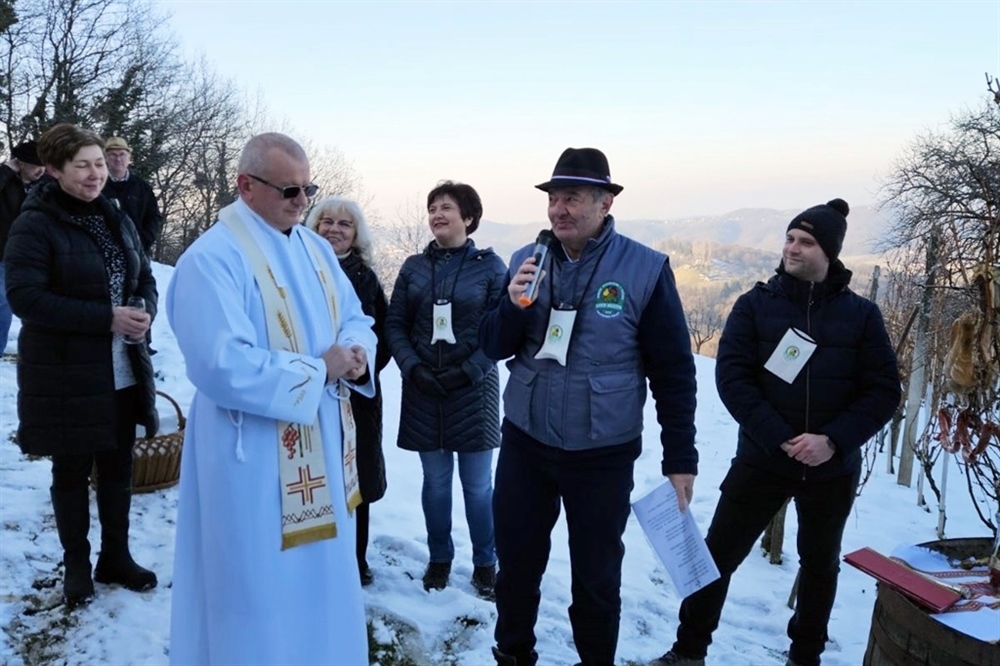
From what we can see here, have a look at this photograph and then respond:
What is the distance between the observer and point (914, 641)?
226 cm

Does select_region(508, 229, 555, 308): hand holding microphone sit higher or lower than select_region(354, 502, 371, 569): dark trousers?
higher

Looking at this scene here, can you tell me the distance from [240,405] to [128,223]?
1.72 metres

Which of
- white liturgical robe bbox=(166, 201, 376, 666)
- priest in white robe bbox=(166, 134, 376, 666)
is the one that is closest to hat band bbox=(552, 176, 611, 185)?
priest in white robe bbox=(166, 134, 376, 666)

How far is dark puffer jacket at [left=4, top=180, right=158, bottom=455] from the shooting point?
2914 millimetres

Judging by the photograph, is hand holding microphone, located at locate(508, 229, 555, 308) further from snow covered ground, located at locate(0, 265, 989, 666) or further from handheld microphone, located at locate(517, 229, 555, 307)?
snow covered ground, located at locate(0, 265, 989, 666)

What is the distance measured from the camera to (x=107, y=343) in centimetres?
310

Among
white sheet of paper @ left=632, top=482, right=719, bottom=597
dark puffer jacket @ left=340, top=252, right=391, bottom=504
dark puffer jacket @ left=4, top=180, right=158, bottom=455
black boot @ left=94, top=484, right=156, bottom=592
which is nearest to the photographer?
white sheet of paper @ left=632, top=482, right=719, bottom=597

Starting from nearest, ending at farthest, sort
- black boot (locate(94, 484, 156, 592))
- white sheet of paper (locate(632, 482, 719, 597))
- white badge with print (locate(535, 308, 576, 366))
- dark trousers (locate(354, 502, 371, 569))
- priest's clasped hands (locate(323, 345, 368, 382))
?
priest's clasped hands (locate(323, 345, 368, 382)) < white badge with print (locate(535, 308, 576, 366)) < white sheet of paper (locate(632, 482, 719, 597)) < black boot (locate(94, 484, 156, 592)) < dark trousers (locate(354, 502, 371, 569))

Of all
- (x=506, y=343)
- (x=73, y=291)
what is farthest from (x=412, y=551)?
(x=73, y=291)

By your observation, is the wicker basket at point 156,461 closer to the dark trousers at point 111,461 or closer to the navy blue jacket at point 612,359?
the dark trousers at point 111,461

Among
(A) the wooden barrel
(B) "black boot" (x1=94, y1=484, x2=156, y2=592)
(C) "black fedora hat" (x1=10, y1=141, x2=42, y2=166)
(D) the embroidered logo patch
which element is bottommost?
(B) "black boot" (x1=94, y1=484, x2=156, y2=592)

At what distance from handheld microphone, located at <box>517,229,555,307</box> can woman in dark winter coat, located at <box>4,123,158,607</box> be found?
1709 mm

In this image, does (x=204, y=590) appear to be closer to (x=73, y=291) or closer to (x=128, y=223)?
(x=73, y=291)

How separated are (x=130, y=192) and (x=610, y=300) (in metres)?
5.44
